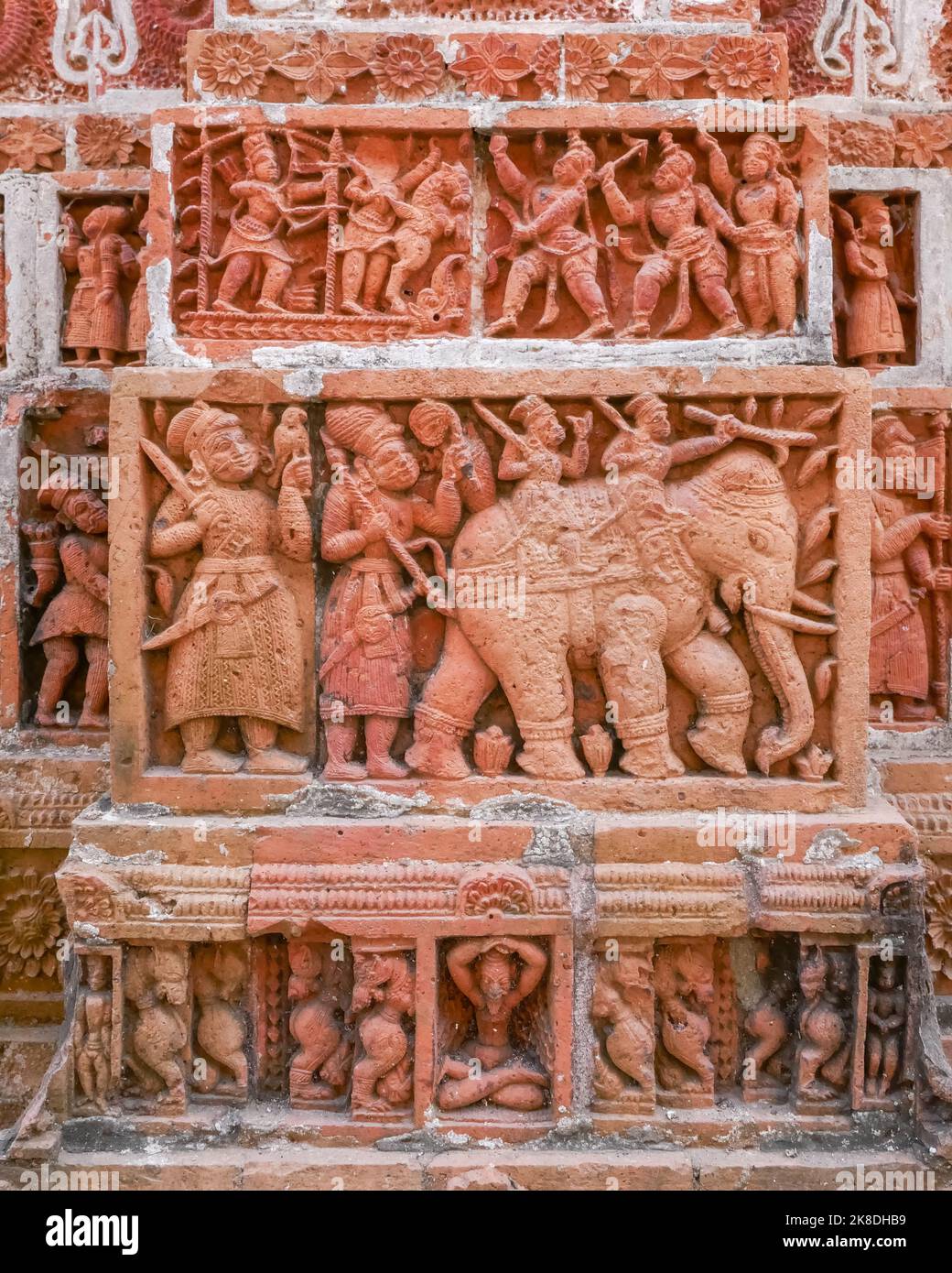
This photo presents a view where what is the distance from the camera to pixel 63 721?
529 centimetres

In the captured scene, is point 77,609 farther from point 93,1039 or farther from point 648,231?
point 648,231

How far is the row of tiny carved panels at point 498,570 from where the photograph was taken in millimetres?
4301

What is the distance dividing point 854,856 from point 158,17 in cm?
532

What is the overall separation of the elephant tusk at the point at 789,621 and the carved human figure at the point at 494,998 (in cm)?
166

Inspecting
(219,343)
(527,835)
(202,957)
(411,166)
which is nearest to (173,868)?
(202,957)

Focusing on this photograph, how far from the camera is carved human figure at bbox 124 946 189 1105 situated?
4.23 m

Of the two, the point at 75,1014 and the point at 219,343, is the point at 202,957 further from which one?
the point at 219,343

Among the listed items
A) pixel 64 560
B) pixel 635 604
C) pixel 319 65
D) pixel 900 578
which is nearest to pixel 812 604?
pixel 635 604

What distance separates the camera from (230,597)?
14.2 feet

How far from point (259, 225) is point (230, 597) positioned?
1601 mm

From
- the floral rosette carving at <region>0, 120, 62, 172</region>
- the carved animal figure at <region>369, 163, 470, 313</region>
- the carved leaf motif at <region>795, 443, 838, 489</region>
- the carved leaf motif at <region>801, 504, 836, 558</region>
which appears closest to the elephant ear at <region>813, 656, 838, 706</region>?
the carved leaf motif at <region>801, 504, 836, 558</region>

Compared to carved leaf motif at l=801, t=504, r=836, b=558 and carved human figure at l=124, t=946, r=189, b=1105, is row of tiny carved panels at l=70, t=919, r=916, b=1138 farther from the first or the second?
carved leaf motif at l=801, t=504, r=836, b=558

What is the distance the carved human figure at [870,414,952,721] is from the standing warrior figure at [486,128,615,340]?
5.76ft

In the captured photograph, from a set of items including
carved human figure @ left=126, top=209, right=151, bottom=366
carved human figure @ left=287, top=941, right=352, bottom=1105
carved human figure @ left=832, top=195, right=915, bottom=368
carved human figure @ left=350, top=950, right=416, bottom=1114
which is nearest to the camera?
carved human figure @ left=350, top=950, right=416, bottom=1114
